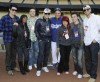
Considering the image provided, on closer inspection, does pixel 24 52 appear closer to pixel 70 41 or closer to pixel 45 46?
pixel 45 46

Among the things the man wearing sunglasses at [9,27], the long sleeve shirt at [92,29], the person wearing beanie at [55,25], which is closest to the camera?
the long sleeve shirt at [92,29]

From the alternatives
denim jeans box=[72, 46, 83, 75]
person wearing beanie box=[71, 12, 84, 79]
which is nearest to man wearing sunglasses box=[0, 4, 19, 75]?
person wearing beanie box=[71, 12, 84, 79]

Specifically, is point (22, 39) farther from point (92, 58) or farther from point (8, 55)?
point (92, 58)

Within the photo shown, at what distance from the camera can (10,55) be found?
944cm

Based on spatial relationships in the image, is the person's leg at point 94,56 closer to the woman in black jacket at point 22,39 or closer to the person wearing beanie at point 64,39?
the person wearing beanie at point 64,39

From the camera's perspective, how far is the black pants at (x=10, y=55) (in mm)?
9258

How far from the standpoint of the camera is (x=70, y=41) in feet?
30.0

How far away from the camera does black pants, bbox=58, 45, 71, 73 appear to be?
A: 9.28 m

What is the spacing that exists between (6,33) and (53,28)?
1433mm

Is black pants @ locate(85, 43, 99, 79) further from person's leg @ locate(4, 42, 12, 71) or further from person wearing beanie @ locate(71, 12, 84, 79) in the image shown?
person's leg @ locate(4, 42, 12, 71)

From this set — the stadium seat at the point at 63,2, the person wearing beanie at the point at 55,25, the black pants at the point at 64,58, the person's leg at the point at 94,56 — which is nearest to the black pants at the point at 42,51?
the person wearing beanie at the point at 55,25

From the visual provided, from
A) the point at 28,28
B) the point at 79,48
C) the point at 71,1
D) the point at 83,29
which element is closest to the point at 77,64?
the point at 79,48

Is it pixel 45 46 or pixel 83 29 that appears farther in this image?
pixel 45 46

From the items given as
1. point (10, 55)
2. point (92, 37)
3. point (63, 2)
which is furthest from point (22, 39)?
point (63, 2)
